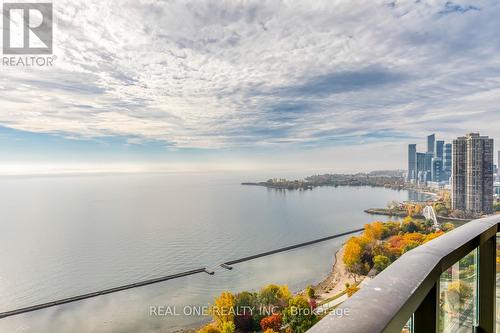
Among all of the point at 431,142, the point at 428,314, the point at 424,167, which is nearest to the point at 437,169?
the point at 424,167

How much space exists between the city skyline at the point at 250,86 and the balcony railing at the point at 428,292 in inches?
218

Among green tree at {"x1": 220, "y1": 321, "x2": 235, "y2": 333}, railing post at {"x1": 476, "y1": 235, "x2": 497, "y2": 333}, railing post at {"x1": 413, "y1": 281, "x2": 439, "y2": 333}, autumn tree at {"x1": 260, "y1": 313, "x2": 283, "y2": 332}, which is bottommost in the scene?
green tree at {"x1": 220, "y1": 321, "x2": 235, "y2": 333}

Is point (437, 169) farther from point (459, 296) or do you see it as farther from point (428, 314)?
point (428, 314)

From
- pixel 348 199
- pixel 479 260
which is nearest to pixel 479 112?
pixel 348 199

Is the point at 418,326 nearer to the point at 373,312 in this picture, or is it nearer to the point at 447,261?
the point at 447,261

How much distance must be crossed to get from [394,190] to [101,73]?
38.3 m

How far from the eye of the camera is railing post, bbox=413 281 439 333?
40cm

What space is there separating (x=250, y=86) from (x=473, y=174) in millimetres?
18192

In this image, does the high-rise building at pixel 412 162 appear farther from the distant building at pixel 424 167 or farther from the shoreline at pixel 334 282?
the shoreline at pixel 334 282

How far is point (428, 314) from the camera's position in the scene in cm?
42

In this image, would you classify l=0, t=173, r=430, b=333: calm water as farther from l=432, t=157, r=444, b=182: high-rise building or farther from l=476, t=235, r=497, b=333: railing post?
l=476, t=235, r=497, b=333: railing post

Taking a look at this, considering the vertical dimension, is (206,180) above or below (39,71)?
below

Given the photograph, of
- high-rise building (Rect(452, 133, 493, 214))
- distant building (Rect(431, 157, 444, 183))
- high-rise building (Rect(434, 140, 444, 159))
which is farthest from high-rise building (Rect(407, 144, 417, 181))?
high-rise building (Rect(452, 133, 493, 214))

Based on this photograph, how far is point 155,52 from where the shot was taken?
547 inches
